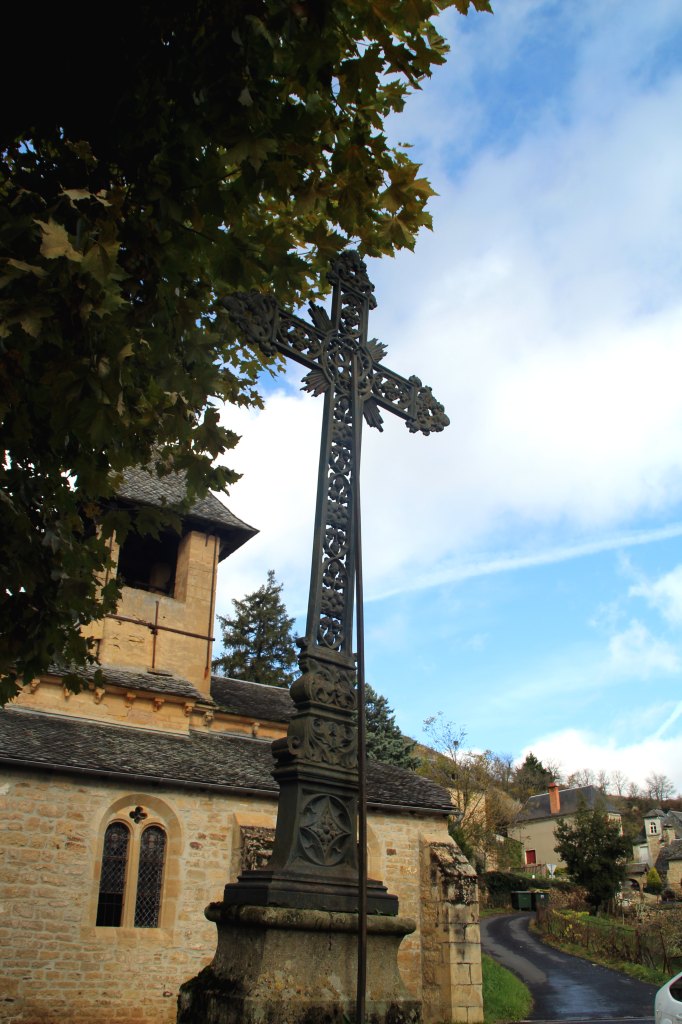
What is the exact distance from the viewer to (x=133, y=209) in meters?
3.13

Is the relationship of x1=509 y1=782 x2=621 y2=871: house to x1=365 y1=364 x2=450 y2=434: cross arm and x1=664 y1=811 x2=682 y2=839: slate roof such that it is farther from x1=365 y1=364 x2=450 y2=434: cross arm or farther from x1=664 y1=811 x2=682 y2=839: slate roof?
x1=365 y1=364 x2=450 y2=434: cross arm

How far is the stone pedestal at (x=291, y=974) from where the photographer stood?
2.92 metres

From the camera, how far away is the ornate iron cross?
3.43 metres

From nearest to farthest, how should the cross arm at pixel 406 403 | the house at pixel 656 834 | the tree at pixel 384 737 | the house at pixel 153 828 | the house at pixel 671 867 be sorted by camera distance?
the cross arm at pixel 406 403 < the house at pixel 153 828 < the tree at pixel 384 737 < the house at pixel 671 867 < the house at pixel 656 834

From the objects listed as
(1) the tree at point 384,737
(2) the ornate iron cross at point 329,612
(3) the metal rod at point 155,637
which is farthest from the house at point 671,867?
(2) the ornate iron cross at point 329,612

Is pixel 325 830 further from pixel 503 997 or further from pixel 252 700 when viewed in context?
pixel 252 700

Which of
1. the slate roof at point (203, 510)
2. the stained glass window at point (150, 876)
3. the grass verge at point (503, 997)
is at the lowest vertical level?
the grass verge at point (503, 997)

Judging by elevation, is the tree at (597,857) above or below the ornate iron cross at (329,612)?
below

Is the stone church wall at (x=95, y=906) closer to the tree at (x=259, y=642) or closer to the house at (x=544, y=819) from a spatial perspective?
the tree at (x=259, y=642)

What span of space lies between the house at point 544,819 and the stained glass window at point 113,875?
47.8 meters

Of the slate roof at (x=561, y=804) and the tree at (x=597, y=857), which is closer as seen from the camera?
the tree at (x=597, y=857)

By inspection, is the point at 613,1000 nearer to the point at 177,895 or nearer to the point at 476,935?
the point at 476,935

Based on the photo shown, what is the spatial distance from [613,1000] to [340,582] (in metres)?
17.1

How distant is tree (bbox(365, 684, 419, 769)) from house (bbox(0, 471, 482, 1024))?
7330 mm
